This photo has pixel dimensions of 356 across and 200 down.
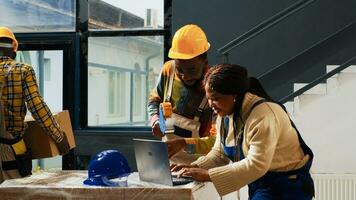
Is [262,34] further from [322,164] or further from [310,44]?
[322,164]

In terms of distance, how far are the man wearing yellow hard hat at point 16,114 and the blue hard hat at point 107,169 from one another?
3.18 feet

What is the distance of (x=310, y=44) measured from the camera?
510 centimetres

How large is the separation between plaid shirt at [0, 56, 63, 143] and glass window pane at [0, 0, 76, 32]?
Answer: 2.31m

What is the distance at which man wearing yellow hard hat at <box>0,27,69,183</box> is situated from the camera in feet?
10.3

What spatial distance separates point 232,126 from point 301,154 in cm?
29

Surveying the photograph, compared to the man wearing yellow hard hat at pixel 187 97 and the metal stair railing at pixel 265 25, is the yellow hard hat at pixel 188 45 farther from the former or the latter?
the metal stair railing at pixel 265 25

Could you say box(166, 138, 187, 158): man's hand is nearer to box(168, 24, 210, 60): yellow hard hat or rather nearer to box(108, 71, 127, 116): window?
box(168, 24, 210, 60): yellow hard hat

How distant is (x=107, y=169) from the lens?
2303mm

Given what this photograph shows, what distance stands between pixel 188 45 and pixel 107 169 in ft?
3.15

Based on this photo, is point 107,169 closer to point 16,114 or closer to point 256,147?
point 256,147

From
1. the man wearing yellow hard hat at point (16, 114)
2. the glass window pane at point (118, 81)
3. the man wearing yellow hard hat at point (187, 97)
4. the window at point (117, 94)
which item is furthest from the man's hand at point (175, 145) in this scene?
the window at point (117, 94)

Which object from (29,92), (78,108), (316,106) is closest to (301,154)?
(29,92)

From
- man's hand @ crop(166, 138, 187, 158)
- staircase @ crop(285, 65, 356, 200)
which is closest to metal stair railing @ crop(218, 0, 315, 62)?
staircase @ crop(285, 65, 356, 200)

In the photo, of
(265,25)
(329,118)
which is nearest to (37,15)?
(265,25)
